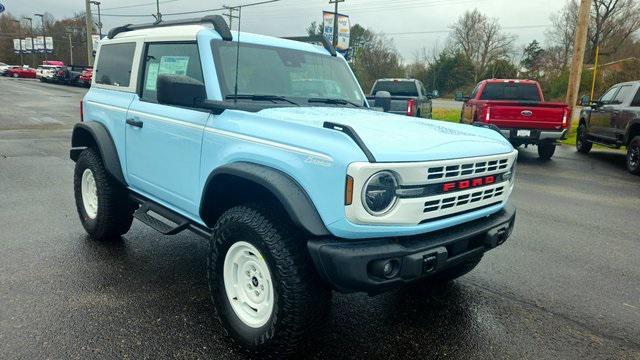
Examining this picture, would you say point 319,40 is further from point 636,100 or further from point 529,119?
point 636,100

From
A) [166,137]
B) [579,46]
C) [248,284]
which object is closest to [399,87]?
[579,46]

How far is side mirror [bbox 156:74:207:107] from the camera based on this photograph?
2.92m

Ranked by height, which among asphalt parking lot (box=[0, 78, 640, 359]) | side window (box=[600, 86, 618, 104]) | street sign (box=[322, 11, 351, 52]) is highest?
Result: street sign (box=[322, 11, 351, 52])

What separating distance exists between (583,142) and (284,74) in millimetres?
11996

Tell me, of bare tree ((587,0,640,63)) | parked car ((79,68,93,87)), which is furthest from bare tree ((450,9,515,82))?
parked car ((79,68,93,87))

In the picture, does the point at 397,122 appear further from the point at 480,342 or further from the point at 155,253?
the point at 155,253

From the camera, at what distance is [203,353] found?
113 inches

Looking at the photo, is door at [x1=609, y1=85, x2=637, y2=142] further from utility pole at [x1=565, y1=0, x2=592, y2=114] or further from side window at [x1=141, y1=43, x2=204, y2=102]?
side window at [x1=141, y1=43, x2=204, y2=102]

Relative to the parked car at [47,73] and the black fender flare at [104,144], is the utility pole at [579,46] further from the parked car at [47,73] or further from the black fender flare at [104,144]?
the parked car at [47,73]

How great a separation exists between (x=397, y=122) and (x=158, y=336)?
7.05ft

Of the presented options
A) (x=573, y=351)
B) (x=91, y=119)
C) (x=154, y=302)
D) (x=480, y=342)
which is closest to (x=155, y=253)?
(x=154, y=302)

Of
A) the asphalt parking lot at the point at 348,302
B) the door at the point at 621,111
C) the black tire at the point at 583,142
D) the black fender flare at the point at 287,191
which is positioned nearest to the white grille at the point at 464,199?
the black fender flare at the point at 287,191

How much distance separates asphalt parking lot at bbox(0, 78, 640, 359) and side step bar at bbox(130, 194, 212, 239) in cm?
49

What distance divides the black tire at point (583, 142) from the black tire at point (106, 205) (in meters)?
12.2
